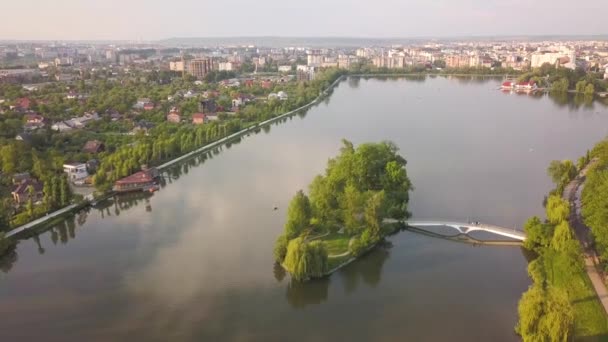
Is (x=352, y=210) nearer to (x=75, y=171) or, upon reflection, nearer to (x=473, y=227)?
(x=473, y=227)

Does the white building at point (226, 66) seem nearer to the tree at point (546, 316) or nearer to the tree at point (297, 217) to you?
the tree at point (297, 217)

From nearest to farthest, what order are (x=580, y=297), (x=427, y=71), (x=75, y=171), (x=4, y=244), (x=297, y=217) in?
(x=580, y=297)
(x=297, y=217)
(x=4, y=244)
(x=75, y=171)
(x=427, y=71)

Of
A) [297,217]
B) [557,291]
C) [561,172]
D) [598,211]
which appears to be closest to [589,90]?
[561,172]

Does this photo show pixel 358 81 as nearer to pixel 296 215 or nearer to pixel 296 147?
pixel 296 147

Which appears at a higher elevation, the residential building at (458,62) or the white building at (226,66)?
the residential building at (458,62)

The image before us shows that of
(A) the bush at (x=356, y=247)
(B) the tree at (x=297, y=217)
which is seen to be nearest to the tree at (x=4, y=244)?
(B) the tree at (x=297, y=217)
